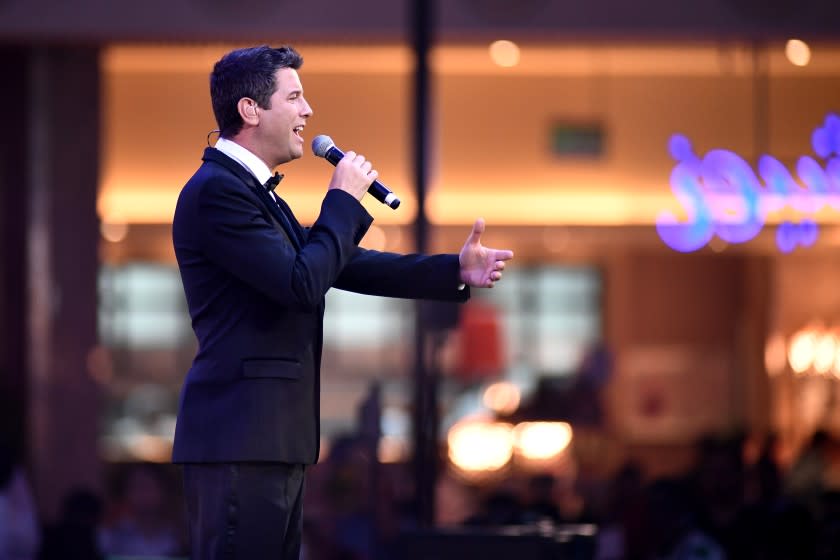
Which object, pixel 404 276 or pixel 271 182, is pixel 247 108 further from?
pixel 404 276

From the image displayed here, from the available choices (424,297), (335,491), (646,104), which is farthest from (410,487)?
(424,297)

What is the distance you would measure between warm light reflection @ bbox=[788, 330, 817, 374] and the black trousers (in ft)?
29.0

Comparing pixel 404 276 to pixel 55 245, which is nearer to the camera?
pixel 404 276

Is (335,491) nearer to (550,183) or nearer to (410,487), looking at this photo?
(410,487)

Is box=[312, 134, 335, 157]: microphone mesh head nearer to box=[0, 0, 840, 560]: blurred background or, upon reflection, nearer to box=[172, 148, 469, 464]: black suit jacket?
box=[172, 148, 469, 464]: black suit jacket

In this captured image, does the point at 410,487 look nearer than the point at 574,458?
Yes

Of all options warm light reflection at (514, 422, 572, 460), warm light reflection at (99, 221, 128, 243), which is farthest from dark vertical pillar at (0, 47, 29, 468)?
warm light reflection at (514, 422, 572, 460)

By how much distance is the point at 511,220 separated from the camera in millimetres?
9172

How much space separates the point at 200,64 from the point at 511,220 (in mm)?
2408

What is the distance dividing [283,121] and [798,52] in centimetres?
574

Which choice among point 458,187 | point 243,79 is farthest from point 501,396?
point 243,79

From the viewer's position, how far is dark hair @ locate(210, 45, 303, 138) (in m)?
2.50

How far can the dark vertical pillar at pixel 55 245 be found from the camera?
774cm

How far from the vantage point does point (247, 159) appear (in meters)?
2.53
